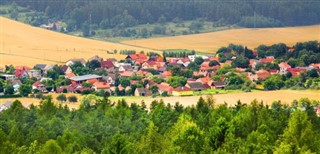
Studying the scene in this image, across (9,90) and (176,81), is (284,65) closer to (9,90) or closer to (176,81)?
(176,81)

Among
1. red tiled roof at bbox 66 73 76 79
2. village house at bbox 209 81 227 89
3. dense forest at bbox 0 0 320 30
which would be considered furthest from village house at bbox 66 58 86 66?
dense forest at bbox 0 0 320 30

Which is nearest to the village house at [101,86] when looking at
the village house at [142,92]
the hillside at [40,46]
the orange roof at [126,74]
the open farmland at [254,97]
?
the village house at [142,92]

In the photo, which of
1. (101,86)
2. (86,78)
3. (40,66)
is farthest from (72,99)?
(40,66)

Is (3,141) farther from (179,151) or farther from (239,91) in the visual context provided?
(239,91)

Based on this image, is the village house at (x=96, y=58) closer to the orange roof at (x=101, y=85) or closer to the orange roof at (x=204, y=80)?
the orange roof at (x=101, y=85)

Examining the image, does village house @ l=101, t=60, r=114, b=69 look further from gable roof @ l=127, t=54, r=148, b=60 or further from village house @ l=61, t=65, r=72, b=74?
gable roof @ l=127, t=54, r=148, b=60

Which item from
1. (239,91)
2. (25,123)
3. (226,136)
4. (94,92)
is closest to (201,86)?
(239,91)

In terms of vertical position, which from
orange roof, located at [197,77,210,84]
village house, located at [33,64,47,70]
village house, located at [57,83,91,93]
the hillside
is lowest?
village house, located at [57,83,91,93]
